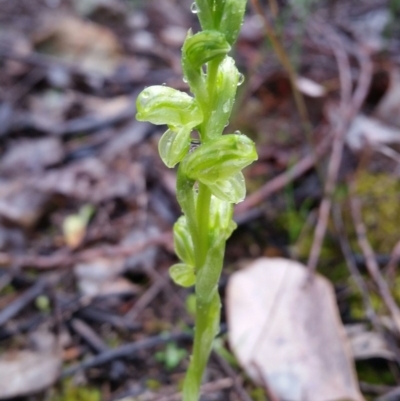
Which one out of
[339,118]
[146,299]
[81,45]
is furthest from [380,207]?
[81,45]

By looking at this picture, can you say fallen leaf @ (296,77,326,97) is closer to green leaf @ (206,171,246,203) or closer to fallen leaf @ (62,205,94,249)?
fallen leaf @ (62,205,94,249)

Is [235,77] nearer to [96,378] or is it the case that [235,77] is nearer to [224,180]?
[224,180]

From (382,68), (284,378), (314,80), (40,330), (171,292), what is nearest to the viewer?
(284,378)

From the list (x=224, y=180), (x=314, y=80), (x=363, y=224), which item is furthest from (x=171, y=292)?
(x=314, y=80)

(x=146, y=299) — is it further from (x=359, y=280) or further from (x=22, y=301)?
(x=359, y=280)

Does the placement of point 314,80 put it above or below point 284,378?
above

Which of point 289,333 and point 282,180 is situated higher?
point 282,180
